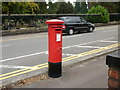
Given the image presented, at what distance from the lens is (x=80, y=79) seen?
4898mm

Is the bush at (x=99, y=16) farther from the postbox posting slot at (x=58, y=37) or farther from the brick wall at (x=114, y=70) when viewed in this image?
the brick wall at (x=114, y=70)

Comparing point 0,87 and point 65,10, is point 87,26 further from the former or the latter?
point 65,10

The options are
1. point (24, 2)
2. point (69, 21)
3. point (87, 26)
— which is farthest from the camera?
point (24, 2)

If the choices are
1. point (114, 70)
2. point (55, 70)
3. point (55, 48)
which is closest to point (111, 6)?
point (55, 48)

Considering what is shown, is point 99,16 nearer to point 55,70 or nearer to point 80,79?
point 55,70

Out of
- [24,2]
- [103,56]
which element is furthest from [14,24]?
[103,56]

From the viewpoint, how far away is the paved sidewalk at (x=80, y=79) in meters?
4.55

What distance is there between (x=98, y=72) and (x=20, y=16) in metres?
17.8

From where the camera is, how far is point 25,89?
4.40m

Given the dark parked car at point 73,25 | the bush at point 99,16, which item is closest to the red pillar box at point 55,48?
the dark parked car at point 73,25

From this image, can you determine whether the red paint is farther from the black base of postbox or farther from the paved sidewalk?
the paved sidewalk

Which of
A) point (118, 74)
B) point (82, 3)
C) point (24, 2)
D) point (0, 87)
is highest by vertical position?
point (82, 3)

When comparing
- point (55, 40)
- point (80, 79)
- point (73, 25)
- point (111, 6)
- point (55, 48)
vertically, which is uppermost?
point (111, 6)

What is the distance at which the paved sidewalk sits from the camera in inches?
179
